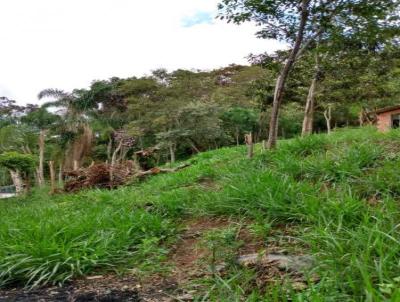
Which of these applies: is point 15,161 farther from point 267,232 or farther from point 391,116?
point 391,116

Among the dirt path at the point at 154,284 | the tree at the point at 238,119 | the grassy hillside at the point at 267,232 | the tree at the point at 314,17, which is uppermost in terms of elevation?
the tree at the point at 314,17

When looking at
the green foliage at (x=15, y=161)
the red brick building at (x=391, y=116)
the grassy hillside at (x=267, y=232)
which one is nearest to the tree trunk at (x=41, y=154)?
the green foliage at (x=15, y=161)

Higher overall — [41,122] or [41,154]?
[41,122]

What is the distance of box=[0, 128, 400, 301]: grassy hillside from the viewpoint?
6.49 ft

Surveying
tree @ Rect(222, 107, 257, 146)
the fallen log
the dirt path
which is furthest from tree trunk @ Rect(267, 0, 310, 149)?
tree @ Rect(222, 107, 257, 146)

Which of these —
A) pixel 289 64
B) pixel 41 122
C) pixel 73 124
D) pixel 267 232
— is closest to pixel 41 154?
pixel 41 122

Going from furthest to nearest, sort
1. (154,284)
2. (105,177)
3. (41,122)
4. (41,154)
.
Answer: (41,122), (41,154), (105,177), (154,284)

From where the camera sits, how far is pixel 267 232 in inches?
117

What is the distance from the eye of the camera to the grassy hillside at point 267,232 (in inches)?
77.9

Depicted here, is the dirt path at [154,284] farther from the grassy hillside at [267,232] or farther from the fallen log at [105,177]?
the fallen log at [105,177]

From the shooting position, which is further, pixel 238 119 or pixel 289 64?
pixel 238 119

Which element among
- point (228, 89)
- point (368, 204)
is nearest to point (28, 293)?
point (368, 204)

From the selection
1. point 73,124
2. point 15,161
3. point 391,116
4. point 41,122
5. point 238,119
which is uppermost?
point 41,122

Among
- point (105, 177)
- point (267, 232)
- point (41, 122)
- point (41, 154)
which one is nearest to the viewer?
point (267, 232)
